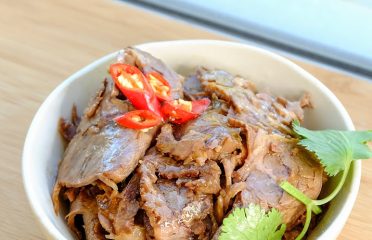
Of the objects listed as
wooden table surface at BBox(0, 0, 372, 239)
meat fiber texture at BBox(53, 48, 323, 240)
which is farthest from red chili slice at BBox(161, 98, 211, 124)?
wooden table surface at BBox(0, 0, 372, 239)

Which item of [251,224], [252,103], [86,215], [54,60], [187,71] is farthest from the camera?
[54,60]

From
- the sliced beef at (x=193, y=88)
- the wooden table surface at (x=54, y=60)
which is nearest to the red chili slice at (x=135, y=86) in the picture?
the sliced beef at (x=193, y=88)

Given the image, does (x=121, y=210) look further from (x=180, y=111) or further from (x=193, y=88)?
(x=193, y=88)

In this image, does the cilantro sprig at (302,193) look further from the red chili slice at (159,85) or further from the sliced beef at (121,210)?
the red chili slice at (159,85)

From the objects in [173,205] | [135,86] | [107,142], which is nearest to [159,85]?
[135,86]

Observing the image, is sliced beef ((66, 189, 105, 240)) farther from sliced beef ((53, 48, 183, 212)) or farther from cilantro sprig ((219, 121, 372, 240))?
cilantro sprig ((219, 121, 372, 240))
